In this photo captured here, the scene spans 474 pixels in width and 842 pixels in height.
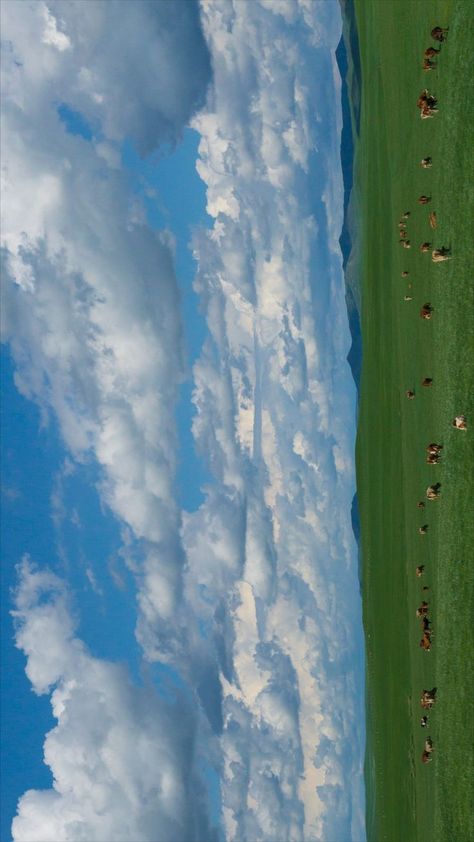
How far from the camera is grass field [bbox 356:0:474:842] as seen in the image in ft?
149

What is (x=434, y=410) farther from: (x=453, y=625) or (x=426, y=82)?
(x=426, y=82)

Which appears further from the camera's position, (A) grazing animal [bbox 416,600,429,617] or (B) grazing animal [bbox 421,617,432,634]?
(A) grazing animal [bbox 416,600,429,617]

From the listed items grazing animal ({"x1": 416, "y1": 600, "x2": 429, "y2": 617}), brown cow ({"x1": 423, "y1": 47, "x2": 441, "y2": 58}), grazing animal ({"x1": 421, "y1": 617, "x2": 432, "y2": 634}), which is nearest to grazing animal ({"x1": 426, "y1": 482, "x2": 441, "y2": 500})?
grazing animal ({"x1": 416, "y1": 600, "x2": 429, "y2": 617})

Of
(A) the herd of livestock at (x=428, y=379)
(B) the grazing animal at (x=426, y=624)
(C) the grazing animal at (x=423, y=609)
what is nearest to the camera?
(A) the herd of livestock at (x=428, y=379)

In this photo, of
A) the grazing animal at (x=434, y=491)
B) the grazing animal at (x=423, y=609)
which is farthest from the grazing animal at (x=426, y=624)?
the grazing animal at (x=434, y=491)

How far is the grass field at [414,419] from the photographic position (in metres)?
45.4

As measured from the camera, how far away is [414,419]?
6119 centimetres

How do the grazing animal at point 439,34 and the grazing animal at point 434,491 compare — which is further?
the grazing animal at point 434,491

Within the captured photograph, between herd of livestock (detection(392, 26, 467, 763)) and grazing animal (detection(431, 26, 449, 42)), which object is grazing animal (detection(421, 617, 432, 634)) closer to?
herd of livestock (detection(392, 26, 467, 763))

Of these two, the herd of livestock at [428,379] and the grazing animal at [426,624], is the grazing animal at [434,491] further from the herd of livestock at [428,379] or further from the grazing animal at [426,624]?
the grazing animal at [426,624]

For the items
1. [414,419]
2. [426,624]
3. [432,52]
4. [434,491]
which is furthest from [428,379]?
[432,52]

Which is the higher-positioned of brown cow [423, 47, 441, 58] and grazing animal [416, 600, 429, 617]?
brown cow [423, 47, 441, 58]

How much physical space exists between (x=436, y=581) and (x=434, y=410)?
1096cm

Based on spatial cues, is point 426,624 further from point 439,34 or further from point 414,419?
point 439,34
